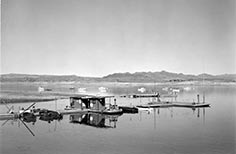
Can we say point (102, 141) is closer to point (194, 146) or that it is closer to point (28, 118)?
point (194, 146)

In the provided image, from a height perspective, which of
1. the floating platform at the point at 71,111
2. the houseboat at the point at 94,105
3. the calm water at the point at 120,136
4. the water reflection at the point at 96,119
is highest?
the houseboat at the point at 94,105

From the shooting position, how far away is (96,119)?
10609mm

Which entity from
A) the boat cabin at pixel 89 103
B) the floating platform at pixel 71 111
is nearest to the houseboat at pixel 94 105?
the boat cabin at pixel 89 103

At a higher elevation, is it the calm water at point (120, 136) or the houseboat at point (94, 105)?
the houseboat at point (94, 105)

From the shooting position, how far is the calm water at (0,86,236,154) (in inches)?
255

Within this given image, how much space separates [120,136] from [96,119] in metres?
3.01

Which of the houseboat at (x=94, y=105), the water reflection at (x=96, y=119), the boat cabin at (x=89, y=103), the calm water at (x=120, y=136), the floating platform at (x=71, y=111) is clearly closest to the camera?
the calm water at (x=120, y=136)

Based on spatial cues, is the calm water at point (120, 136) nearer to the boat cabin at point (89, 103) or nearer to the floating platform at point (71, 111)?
the floating platform at point (71, 111)

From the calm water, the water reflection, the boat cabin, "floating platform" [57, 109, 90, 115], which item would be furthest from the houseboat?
the calm water

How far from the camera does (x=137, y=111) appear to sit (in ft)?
42.2

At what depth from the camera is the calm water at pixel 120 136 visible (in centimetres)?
646

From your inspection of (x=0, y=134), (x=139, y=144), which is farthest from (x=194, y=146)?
(x=0, y=134)

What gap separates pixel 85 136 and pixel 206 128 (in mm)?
3564

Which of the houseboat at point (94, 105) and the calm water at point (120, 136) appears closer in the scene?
the calm water at point (120, 136)
